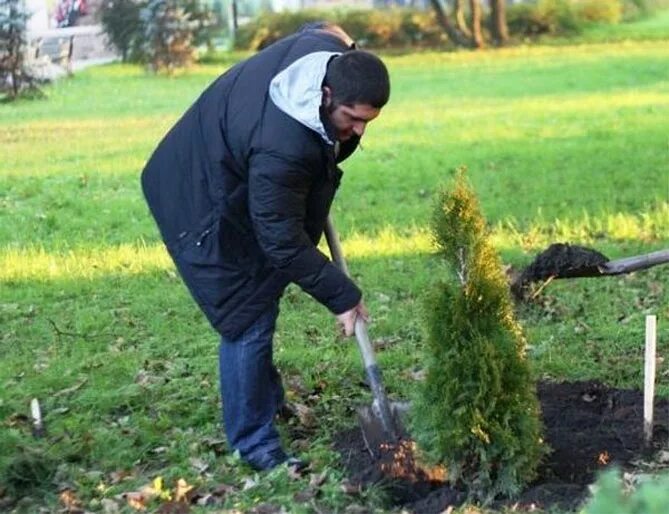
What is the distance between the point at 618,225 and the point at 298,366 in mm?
4516

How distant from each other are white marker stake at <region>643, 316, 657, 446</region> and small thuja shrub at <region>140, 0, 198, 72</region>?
12.1 meters

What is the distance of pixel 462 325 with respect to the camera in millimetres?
4930

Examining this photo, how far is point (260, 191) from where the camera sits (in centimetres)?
495

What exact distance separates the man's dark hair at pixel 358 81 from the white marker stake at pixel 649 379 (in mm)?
1421

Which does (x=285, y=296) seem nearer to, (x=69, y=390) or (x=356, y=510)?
(x=69, y=390)

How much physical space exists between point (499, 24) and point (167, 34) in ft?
23.7

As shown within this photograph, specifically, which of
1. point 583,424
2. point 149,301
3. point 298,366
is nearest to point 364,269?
point 149,301

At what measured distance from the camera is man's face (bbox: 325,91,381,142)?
486 centimetres

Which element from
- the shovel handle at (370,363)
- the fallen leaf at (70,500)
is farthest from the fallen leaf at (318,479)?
the fallen leaf at (70,500)

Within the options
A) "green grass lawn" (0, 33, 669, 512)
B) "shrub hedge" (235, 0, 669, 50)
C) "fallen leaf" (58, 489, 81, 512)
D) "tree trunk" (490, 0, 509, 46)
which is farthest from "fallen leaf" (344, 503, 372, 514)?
"tree trunk" (490, 0, 509, 46)

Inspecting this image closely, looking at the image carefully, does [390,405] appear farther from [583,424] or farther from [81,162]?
[81,162]

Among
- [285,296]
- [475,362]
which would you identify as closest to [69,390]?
[285,296]

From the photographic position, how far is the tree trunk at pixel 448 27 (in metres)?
21.6

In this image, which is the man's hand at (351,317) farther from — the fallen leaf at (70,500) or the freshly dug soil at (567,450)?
the fallen leaf at (70,500)
